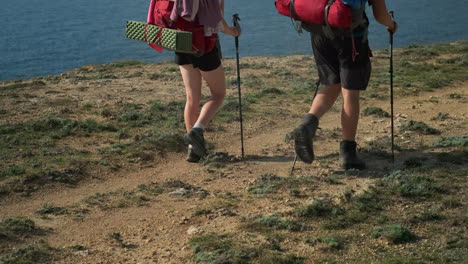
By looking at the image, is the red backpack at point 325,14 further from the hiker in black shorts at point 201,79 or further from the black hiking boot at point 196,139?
the black hiking boot at point 196,139

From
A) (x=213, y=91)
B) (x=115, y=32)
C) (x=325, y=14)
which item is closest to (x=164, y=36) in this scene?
(x=213, y=91)

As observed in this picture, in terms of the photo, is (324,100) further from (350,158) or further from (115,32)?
(115,32)

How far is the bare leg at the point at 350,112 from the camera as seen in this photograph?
7.62 m

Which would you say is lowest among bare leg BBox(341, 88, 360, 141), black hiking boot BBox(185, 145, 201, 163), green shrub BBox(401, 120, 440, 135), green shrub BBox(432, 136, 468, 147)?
green shrub BBox(401, 120, 440, 135)

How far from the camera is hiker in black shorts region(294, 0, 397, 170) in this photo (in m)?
7.43

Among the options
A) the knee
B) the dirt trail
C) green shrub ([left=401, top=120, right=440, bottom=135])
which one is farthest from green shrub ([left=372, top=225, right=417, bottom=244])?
green shrub ([left=401, top=120, right=440, bottom=135])

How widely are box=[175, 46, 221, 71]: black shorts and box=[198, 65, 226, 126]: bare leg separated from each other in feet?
0.26

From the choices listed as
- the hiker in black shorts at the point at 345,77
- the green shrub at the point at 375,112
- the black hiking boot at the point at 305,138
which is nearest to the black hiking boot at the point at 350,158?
the hiker in black shorts at the point at 345,77

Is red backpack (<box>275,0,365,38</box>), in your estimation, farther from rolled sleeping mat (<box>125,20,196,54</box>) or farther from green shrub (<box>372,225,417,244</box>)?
green shrub (<box>372,225,417,244</box>)

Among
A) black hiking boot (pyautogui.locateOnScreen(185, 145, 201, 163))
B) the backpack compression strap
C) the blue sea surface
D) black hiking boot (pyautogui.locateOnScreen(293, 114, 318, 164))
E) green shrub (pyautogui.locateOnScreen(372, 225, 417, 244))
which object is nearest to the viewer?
green shrub (pyautogui.locateOnScreen(372, 225, 417, 244))

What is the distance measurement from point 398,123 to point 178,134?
3064 millimetres

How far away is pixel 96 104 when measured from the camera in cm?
1162

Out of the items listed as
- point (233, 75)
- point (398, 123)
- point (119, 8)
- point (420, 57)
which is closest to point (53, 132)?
point (398, 123)

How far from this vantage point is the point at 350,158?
7938mm
